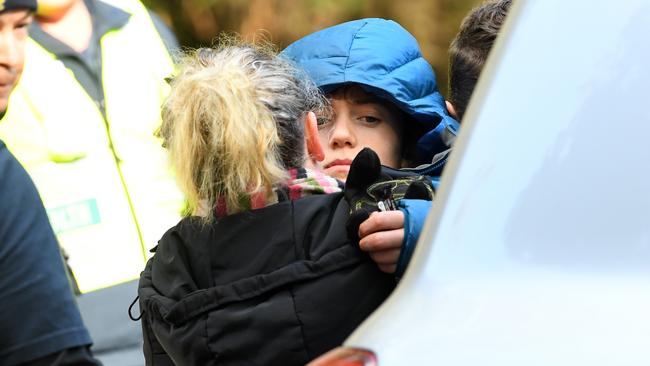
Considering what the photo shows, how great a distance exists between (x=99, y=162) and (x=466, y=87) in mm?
1155

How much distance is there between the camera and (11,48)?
137 inches

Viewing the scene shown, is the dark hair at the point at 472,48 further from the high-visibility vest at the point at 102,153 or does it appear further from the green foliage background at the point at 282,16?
the green foliage background at the point at 282,16

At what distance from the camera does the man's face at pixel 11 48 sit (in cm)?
339

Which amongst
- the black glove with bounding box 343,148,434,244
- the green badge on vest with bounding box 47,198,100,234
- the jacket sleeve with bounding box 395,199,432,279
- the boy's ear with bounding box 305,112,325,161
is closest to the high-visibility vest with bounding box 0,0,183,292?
the green badge on vest with bounding box 47,198,100,234

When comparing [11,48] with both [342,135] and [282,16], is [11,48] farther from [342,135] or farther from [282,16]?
[282,16]

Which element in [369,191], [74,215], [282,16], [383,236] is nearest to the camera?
[383,236]

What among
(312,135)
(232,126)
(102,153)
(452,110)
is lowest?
(102,153)

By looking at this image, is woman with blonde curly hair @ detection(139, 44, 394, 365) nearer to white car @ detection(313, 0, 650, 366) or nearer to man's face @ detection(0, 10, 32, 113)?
white car @ detection(313, 0, 650, 366)

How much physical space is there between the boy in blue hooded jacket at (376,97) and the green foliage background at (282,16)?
2464 mm

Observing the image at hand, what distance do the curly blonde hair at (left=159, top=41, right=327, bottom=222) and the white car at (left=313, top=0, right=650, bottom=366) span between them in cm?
69

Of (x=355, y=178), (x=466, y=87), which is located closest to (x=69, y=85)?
(x=466, y=87)

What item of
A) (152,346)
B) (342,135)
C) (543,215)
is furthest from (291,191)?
(543,215)

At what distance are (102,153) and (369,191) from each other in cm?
149

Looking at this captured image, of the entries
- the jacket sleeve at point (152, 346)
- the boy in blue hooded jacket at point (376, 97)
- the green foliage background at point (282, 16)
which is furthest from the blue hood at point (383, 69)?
the green foliage background at point (282, 16)
